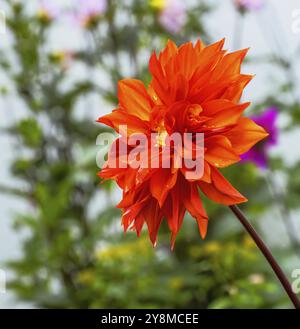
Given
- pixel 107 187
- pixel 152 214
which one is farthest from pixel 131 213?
pixel 107 187

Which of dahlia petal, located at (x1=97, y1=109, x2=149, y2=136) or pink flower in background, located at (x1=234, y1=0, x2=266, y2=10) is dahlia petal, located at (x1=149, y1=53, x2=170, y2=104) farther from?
pink flower in background, located at (x1=234, y1=0, x2=266, y2=10)

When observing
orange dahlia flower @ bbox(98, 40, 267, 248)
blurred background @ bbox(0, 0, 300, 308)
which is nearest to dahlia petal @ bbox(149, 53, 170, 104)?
orange dahlia flower @ bbox(98, 40, 267, 248)

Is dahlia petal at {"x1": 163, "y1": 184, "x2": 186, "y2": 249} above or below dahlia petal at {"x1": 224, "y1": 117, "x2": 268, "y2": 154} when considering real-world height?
below

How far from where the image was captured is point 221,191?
0.55ft

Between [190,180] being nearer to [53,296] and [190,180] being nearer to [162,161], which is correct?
[162,161]

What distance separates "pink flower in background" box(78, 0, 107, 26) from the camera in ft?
2.92

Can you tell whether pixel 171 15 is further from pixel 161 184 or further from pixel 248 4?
pixel 161 184

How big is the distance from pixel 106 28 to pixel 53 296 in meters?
0.43

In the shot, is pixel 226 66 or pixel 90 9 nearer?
pixel 226 66

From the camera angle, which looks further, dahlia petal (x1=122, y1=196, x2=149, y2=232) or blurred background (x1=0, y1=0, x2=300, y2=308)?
blurred background (x1=0, y1=0, x2=300, y2=308)

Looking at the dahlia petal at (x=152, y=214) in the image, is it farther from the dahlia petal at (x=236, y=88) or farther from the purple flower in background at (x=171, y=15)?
the purple flower in background at (x=171, y=15)

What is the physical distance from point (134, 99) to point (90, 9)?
75 centimetres
